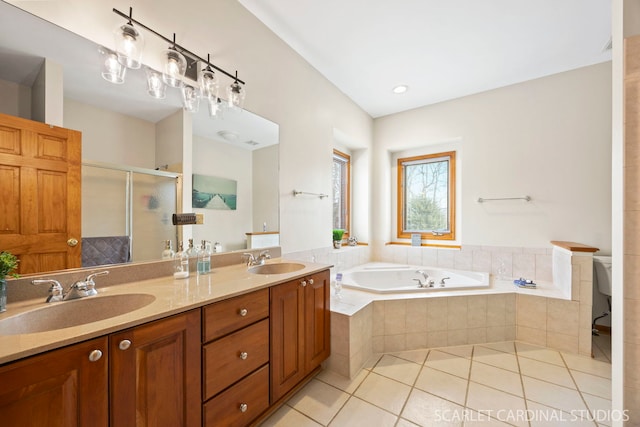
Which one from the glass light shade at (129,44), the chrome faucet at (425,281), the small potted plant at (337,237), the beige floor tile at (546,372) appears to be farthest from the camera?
the small potted plant at (337,237)

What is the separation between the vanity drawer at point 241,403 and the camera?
1.08 m

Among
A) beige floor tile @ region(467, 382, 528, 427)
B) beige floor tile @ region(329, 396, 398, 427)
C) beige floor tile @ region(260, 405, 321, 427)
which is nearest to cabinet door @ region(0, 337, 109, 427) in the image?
beige floor tile @ region(260, 405, 321, 427)

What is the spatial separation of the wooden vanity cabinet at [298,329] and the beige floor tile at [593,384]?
1761mm

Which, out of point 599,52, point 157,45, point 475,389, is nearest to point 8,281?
point 157,45

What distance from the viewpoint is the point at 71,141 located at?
111 centimetres

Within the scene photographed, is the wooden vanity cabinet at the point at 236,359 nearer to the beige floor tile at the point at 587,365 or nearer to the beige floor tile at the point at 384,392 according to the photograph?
the beige floor tile at the point at 384,392

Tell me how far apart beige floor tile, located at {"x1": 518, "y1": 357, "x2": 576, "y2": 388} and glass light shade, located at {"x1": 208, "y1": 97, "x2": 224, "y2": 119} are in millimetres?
2926

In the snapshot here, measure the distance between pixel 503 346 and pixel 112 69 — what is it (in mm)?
3474

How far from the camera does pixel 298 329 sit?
1.53 metres

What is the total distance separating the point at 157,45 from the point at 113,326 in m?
1.47

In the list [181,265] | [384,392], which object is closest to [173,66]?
[181,265]

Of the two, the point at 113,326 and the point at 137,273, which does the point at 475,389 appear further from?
the point at 137,273

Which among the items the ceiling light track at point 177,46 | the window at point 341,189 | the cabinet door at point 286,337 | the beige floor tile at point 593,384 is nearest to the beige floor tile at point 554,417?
the beige floor tile at point 593,384

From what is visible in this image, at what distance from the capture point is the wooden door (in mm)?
956
